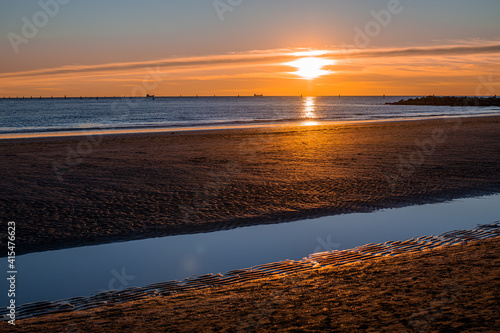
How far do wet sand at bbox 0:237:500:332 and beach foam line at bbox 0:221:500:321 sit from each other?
9.4 inches

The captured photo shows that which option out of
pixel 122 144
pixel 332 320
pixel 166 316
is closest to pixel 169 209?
pixel 166 316

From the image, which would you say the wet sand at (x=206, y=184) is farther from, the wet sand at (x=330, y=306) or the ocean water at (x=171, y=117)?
the ocean water at (x=171, y=117)

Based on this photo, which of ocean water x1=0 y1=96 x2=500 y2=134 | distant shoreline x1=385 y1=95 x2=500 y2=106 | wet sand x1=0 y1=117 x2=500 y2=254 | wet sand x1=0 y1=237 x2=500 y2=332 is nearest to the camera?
wet sand x1=0 y1=237 x2=500 y2=332

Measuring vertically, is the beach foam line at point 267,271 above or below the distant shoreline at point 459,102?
below

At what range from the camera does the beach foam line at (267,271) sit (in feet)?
19.2

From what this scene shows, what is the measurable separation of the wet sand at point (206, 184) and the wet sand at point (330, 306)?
3804 millimetres

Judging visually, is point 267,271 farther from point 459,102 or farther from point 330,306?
point 459,102

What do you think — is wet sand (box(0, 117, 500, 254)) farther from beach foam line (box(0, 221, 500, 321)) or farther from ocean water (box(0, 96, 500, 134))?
ocean water (box(0, 96, 500, 134))

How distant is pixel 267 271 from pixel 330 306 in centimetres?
181

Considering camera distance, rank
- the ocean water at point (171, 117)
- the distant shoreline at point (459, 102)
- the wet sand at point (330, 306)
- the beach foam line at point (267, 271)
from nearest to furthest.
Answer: the wet sand at point (330, 306)
the beach foam line at point (267, 271)
the ocean water at point (171, 117)
the distant shoreline at point (459, 102)

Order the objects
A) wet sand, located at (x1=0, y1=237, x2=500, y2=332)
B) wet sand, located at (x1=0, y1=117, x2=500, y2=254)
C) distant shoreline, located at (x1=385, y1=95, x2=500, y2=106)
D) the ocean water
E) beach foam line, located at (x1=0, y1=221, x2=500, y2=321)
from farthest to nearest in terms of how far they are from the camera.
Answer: distant shoreline, located at (x1=385, y1=95, x2=500, y2=106) → the ocean water → wet sand, located at (x1=0, y1=117, x2=500, y2=254) → beach foam line, located at (x1=0, y1=221, x2=500, y2=321) → wet sand, located at (x1=0, y1=237, x2=500, y2=332)

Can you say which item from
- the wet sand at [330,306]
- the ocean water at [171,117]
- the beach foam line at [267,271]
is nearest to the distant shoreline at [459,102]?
the ocean water at [171,117]

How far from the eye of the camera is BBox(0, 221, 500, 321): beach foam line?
587 cm

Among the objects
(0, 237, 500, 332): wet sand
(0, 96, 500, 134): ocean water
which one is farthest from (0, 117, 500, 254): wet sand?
(0, 96, 500, 134): ocean water
